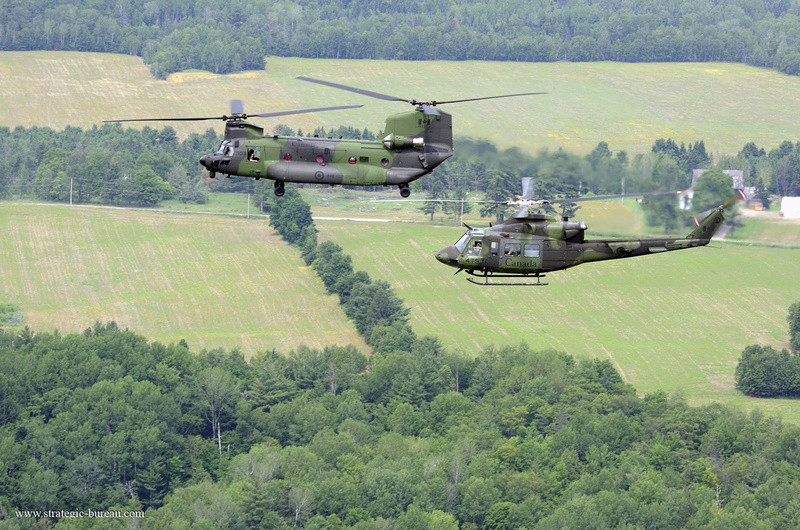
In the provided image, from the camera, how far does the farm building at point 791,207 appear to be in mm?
136950

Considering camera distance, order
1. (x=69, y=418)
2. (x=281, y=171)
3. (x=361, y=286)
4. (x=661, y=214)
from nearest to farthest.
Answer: (x=281, y=171) → (x=661, y=214) → (x=69, y=418) → (x=361, y=286)

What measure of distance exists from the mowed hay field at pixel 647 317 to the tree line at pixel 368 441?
5799 mm

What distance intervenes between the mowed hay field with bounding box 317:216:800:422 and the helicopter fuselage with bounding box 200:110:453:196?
97.0 meters

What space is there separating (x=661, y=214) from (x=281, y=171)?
895 inches

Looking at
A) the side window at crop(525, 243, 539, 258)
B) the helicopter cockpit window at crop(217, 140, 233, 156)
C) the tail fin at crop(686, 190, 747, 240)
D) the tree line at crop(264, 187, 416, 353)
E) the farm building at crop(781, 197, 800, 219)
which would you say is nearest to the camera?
the helicopter cockpit window at crop(217, 140, 233, 156)

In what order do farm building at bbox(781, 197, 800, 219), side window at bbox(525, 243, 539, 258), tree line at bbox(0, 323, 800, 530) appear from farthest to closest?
tree line at bbox(0, 323, 800, 530) < farm building at bbox(781, 197, 800, 219) < side window at bbox(525, 243, 539, 258)

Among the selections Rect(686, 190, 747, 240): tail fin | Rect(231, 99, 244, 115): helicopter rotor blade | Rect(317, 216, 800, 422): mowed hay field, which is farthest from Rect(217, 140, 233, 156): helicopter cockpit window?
Rect(317, 216, 800, 422): mowed hay field

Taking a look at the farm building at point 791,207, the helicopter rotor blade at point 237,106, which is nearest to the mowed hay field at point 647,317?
the farm building at point 791,207

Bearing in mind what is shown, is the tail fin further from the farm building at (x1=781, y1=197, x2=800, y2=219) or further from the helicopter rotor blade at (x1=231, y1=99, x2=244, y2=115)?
the farm building at (x1=781, y1=197, x2=800, y2=219)

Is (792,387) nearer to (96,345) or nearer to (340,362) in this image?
(340,362)

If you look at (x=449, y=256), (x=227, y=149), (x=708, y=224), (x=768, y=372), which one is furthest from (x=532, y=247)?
(x=768, y=372)

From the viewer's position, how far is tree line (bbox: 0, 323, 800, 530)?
141000 mm

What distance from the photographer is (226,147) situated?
7912 centimetres

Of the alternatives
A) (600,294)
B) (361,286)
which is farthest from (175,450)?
(600,294)
